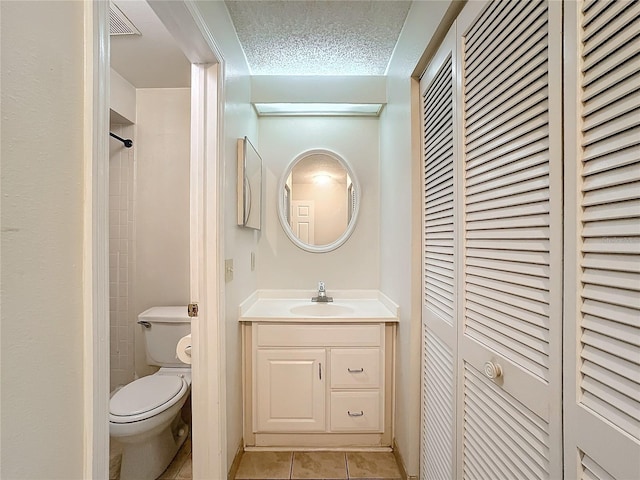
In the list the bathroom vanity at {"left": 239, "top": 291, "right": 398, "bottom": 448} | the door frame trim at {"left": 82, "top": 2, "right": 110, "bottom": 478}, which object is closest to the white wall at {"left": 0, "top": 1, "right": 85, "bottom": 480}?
the door frame trim at {"left": 82, "top": 2, "right": 110, "bottom": 478}

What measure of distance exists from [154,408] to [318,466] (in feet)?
3.07

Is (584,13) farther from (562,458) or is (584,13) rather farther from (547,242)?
(562,458)

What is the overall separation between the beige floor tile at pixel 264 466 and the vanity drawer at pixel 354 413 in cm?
32

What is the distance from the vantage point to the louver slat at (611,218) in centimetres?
53

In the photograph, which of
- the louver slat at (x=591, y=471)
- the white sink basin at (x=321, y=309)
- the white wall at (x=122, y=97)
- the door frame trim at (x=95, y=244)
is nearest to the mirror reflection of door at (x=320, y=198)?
the white sink basin at (x=321, y=309)

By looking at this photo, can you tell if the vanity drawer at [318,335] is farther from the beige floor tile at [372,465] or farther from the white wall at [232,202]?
the beige floor tile at [372,465]

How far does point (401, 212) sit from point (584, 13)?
1.22m

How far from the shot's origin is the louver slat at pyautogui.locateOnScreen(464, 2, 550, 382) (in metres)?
0.76

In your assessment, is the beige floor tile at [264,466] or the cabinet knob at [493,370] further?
the beige floor tile at [264,466]

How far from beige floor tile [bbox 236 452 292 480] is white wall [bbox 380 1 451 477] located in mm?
645

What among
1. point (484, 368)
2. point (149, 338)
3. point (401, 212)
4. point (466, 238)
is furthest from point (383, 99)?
point (149, 338)

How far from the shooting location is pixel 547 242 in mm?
739

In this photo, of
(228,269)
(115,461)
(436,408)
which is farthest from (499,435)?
(115,461)

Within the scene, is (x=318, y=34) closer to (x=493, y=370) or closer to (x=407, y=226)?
(x=407, y=226)
